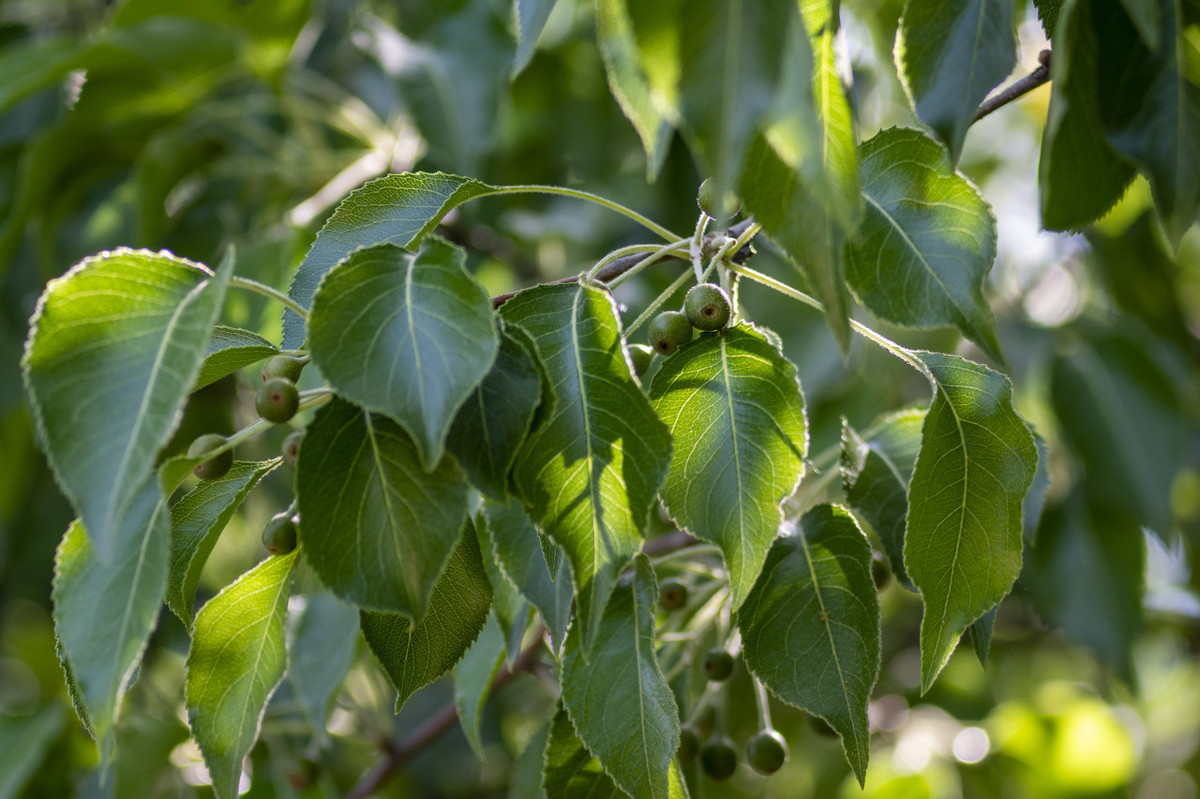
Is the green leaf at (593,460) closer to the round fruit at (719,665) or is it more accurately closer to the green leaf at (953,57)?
the green leaf at (953,57)

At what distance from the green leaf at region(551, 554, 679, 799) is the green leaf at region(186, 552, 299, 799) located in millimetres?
252

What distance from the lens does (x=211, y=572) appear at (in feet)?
9.73

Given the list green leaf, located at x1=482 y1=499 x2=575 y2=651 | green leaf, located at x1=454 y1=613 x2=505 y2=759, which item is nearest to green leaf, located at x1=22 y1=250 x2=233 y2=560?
green leaf, located at x1=482 y1=499 x2=575 y2=651

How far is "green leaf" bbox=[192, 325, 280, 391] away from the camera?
2.73 feet

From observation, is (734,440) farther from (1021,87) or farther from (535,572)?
(1021,87)

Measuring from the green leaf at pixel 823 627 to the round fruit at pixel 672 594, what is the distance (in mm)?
180

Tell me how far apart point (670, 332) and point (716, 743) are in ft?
1.93

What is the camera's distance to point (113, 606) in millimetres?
673

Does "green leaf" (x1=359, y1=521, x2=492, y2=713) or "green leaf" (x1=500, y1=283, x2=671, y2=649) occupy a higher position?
"green leaf" (x1=500, y1=283, x2=671, y2=649)

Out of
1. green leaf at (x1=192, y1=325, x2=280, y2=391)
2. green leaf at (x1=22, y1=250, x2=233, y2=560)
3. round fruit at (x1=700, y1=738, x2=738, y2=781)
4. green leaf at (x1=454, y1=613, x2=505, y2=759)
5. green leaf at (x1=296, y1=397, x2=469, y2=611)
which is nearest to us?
green leaf at (x1=22, y1=250, x2=233, y2=560)

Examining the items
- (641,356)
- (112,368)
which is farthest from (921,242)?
(112,368)

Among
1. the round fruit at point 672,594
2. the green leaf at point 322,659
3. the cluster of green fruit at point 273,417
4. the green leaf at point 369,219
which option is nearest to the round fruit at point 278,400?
the cluster of green fruit at point 273,417

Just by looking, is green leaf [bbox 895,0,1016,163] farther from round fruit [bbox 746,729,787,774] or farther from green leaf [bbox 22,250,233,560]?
round fruit [bbox 746,729,787,774]

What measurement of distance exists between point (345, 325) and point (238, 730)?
387 mm
